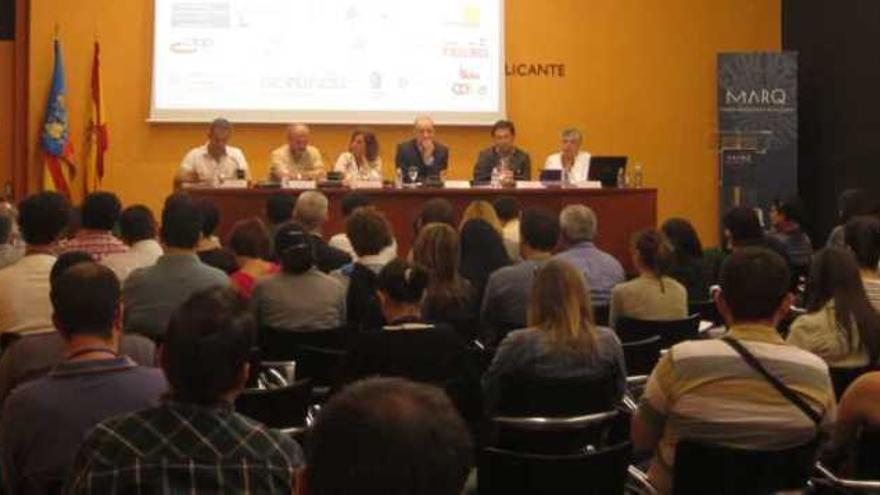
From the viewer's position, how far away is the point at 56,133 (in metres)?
11.4

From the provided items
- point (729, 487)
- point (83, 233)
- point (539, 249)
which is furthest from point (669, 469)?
point (83, 233)

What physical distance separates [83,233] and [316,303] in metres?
1.24

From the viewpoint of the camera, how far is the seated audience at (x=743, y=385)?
347 cm

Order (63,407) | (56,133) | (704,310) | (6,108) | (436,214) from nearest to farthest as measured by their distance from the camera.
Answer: (63,407), (704,310), (436,214), (56,133), (6,108)

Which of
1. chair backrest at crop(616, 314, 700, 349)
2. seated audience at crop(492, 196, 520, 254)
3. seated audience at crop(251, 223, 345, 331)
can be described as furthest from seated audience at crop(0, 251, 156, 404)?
seated audience at crop(492, 196, 520, 254)

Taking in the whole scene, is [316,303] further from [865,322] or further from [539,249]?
[865,322]

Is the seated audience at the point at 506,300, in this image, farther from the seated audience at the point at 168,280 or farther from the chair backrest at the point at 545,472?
the chair backrest at the point at 545,472

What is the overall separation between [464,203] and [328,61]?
7.90 ft

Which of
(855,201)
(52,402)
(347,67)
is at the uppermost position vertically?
(347,67)

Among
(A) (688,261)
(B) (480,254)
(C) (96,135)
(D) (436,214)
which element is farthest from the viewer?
(C) (96,135)

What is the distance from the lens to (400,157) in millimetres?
10984

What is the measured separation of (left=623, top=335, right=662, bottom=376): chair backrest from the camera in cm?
510

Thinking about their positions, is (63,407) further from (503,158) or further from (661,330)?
(503,158)

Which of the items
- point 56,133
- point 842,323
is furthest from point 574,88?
point 842,323
